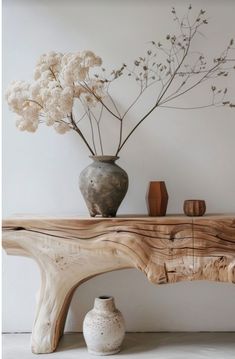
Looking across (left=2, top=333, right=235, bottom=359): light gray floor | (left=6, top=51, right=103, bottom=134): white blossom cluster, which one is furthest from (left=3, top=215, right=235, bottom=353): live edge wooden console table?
(left=6, top=51, right=103, bottom=134): white blossom cluster

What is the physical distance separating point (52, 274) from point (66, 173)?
55 centimetres

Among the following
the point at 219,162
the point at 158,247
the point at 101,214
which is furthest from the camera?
the point at 219,162

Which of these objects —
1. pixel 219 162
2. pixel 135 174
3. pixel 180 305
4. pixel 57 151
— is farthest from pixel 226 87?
pixel 180 305

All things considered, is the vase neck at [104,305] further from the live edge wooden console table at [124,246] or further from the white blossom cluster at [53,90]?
the white blossom cluster at [53,90]

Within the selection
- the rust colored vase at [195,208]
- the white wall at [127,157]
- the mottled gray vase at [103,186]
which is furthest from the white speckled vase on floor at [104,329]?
the rust colored vase at [195,208]

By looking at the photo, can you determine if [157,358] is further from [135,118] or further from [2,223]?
[135,118]

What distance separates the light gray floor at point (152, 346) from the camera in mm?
1871

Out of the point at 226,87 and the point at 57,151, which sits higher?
the point at 226,87

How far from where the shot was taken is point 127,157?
220cm

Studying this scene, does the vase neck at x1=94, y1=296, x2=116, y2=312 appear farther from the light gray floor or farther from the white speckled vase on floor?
the light gray floor

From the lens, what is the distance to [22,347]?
1989mm

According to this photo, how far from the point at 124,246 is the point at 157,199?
1.00 ft

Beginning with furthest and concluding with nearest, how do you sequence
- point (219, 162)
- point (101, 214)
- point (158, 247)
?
point (219, 162)
point (101, 214)
point (158, 247)

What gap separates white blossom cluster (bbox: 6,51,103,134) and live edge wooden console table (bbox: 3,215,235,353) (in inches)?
17.2
